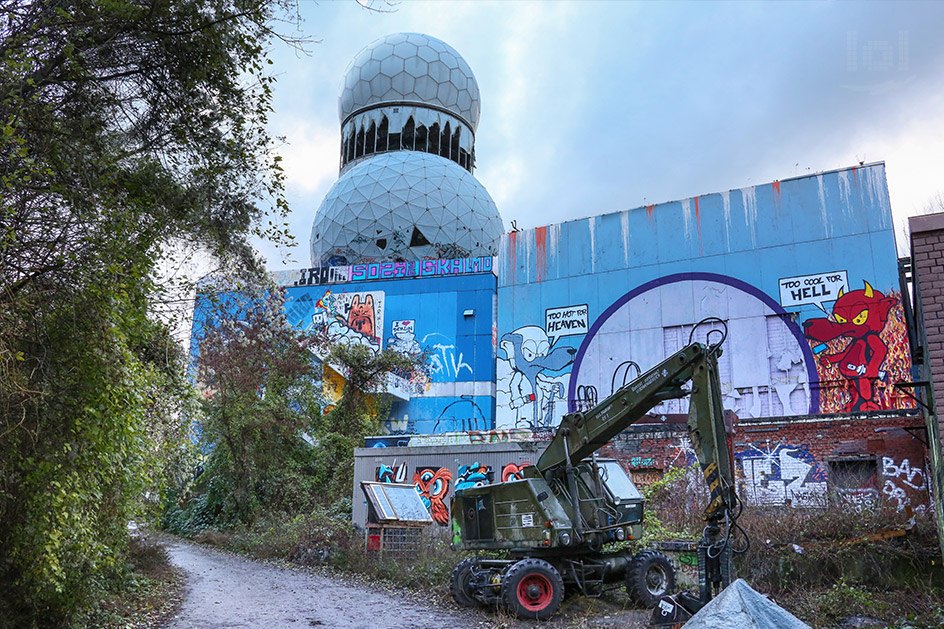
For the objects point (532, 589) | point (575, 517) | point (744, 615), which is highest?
point (575, 517)

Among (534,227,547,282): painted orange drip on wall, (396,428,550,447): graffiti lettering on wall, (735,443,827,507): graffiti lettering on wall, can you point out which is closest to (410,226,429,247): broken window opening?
(534,227,547,282): painted orange drip on wall

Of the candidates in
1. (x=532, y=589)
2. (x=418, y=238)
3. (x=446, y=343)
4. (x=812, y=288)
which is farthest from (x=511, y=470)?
(x=418, y=238)

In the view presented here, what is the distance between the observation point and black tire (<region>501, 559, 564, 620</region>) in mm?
11094

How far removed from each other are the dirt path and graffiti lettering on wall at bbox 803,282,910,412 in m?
20.0

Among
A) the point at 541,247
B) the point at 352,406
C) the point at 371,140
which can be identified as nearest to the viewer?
the point at 352,406

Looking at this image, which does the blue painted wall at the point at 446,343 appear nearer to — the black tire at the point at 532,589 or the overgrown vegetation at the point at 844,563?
the overgrown vegetation at the point at 844,563

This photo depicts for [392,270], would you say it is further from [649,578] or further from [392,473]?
[649,578]

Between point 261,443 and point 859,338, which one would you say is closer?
point 859,338

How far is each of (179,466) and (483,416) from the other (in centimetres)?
2337

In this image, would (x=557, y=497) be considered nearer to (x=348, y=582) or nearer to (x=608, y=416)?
(x=608, y=416)

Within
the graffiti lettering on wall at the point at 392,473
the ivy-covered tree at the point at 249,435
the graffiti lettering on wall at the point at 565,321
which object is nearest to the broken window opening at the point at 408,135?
the graffiti lettering on wall at the point at 565,321

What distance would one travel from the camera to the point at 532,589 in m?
11.3

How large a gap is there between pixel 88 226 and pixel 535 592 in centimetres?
805

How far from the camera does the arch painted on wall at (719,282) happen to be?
2770 cm
